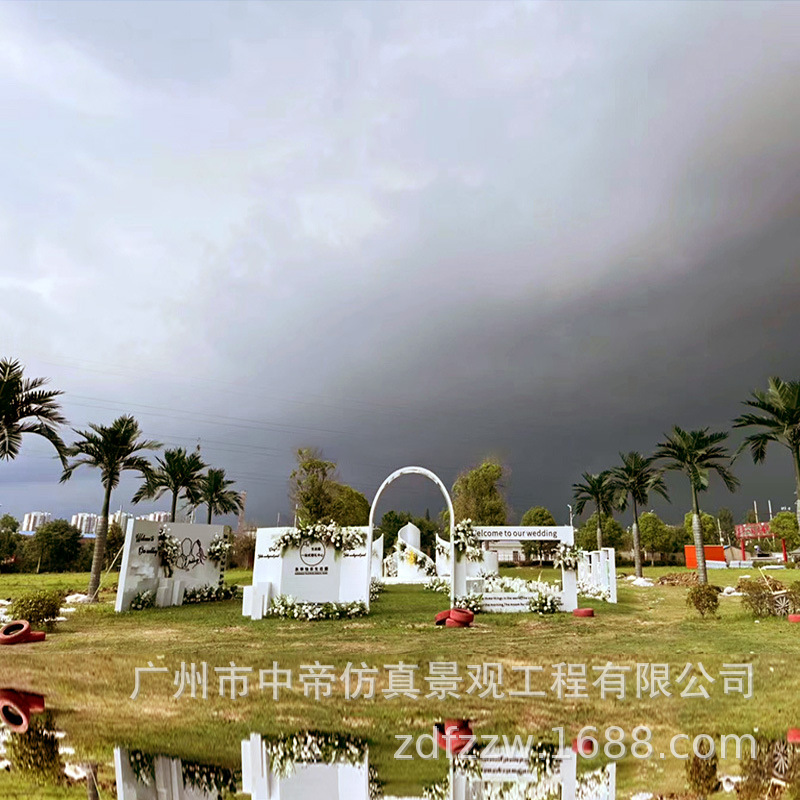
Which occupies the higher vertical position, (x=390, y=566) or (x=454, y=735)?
(x=390, y=566)

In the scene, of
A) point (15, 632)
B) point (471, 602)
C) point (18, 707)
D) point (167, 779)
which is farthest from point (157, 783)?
point (471, 602)

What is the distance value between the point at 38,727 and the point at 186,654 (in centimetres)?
490

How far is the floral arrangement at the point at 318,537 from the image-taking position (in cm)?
1748

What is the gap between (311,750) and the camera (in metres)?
5.18

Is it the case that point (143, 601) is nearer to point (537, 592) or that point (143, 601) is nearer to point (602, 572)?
point (537, 592)

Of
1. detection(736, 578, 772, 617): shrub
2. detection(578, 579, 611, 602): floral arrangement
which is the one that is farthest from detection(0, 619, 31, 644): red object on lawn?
detection(578, 579, 611, 602): floral arrangement

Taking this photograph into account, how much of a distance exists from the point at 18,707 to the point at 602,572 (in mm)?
18349

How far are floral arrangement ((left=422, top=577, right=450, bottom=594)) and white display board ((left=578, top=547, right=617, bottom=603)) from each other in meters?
5.43

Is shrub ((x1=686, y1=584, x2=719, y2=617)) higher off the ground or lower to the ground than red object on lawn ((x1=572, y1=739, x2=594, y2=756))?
higher

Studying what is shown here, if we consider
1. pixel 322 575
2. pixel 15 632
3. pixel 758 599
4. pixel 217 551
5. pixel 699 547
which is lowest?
pixel 15 632

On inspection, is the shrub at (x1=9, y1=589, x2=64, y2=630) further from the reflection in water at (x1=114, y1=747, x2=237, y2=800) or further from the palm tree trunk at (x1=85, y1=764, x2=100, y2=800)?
the palm tree trunk at (x1=85, y1=764, x2=100, y2=800)

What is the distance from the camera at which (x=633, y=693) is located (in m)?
7.37

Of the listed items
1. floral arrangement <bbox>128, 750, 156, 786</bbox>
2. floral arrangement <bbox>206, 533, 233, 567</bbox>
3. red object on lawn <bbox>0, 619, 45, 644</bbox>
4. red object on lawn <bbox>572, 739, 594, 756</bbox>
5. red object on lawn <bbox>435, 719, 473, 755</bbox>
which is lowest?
red object on lawn <bbox>0, 619, 45, 644</bbox>

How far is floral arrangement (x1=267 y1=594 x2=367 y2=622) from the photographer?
1623 cm
